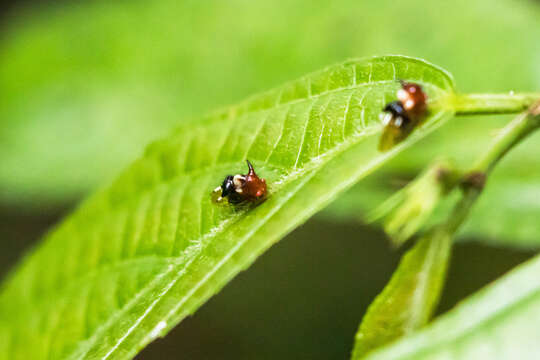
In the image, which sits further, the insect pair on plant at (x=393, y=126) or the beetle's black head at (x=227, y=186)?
the beetle's black head at (x=227, y=186)

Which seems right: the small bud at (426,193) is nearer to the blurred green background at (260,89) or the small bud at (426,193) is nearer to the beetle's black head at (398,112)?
the beetle's black head at (398,112)

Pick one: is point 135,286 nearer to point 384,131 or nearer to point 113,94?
point 384,131

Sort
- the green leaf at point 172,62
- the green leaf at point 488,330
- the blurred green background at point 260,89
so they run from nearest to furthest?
1. the green leaf at point 488,330
2. the blurred green background at point 260,89
3. the green leaf at point 172,62

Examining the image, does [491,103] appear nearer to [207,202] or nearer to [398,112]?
[398,112]

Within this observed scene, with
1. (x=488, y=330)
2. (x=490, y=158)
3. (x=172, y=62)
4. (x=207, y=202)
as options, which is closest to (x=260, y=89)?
(x=172, y=62)

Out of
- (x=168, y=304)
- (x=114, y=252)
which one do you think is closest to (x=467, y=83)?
(x=114, y=252)

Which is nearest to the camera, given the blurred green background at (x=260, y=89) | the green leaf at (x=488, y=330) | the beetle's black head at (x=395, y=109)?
the green leaf at (x=488, y=330)

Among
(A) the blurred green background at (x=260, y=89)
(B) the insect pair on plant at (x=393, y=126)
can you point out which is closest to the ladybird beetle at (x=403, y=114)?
(B) the insect pair on plant at (x=393, y=126)
